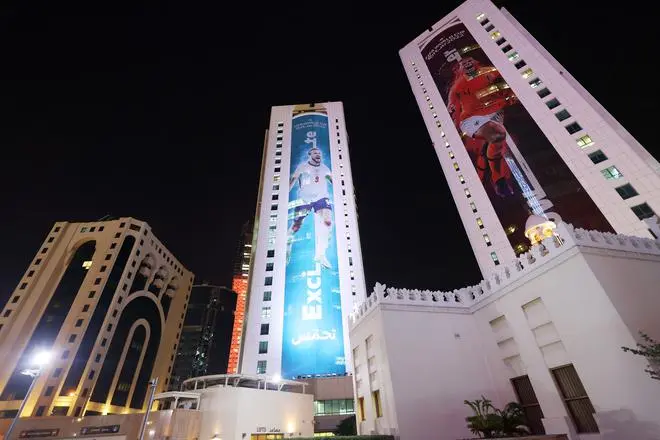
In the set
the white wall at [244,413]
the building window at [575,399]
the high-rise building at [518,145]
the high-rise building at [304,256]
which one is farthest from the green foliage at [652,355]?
the high-rise building at [304,256]

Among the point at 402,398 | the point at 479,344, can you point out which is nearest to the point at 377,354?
the point at 402,398

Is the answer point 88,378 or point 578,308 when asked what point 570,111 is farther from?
point 88,378

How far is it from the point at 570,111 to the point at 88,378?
70.8 metres

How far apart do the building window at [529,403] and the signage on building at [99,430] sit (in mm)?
32638

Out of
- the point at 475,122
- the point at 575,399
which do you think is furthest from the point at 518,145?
the point at 575,399

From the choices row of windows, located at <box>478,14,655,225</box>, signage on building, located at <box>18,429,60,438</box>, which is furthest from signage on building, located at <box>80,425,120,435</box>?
row of windows, located at <box>478,14,655,225</box>

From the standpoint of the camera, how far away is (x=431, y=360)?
17.0 meters

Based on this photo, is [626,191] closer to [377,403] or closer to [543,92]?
[543,92]

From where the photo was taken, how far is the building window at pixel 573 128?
32.6 meters

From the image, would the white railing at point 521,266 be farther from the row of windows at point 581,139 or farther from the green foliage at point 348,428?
the green foliage at point 348,428

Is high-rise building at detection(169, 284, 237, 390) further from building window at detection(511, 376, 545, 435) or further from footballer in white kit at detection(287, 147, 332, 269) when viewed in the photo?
building window at detection(511, 376, 545, 435)

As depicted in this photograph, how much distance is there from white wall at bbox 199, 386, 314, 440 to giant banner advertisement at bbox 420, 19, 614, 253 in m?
29.2

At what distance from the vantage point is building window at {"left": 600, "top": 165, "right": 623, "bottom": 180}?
27906 millimetres

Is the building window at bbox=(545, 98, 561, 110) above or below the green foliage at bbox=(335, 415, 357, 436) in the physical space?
above
